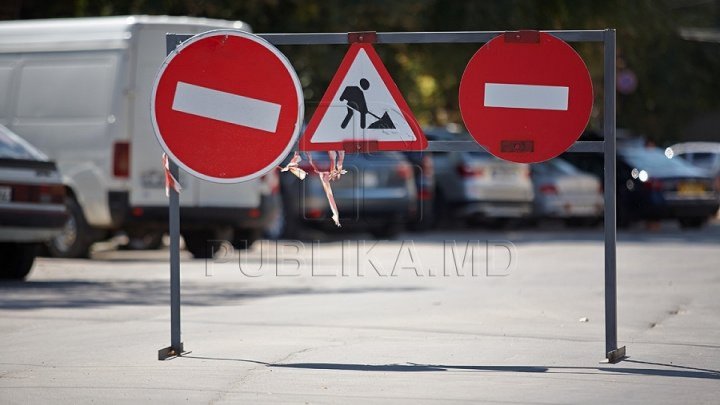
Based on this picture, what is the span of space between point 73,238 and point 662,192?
11.7m

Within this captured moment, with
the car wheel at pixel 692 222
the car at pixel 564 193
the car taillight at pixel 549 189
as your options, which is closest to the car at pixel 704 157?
Answer: the car wheel at pixel 692 222

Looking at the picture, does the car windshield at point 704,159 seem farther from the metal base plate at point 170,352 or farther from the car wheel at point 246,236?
the metal base plate at point 170,352

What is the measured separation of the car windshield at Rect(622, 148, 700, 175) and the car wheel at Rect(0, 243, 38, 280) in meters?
14.6

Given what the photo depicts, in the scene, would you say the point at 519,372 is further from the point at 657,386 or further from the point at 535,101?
the point at 535,101

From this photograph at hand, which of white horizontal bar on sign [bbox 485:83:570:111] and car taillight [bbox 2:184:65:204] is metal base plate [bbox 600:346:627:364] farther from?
car taillight [bbox 2:184:65:204]

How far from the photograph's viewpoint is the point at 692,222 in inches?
1086

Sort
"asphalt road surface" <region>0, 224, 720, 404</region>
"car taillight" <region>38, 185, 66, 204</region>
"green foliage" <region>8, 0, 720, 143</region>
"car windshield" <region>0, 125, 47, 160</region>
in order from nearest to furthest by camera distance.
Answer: "asphalt road surface" <region>0, 224, 720, 404</region> → "car windshield" <region>0, 125, 47, 160</region> → "car taillight" <region>38, 185, 66, 204</region> → "green foliage" <region>8, 0, 720, 143</region>

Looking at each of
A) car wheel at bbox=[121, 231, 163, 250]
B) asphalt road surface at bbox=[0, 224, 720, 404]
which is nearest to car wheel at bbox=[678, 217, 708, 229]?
asphalt road surface at bbox=[0, 224, 720, 404]

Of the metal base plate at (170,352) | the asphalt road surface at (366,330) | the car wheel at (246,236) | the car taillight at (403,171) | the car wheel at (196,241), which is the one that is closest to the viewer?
the asphalt road surface at (366,330)

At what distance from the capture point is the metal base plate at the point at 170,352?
28.5 feet

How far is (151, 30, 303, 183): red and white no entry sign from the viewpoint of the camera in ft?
28.9

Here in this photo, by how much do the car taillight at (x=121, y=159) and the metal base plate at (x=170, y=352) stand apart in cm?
959

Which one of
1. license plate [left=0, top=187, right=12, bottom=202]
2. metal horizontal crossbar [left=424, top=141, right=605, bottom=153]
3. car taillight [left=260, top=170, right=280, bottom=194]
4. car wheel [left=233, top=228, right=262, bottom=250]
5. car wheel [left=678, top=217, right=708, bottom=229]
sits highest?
car taillight [left=260, top=170, right=280, bottom=194]

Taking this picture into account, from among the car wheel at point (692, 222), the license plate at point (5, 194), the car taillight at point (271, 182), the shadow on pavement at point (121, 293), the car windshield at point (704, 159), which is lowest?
the shadow on pavement at point (121, 293)
